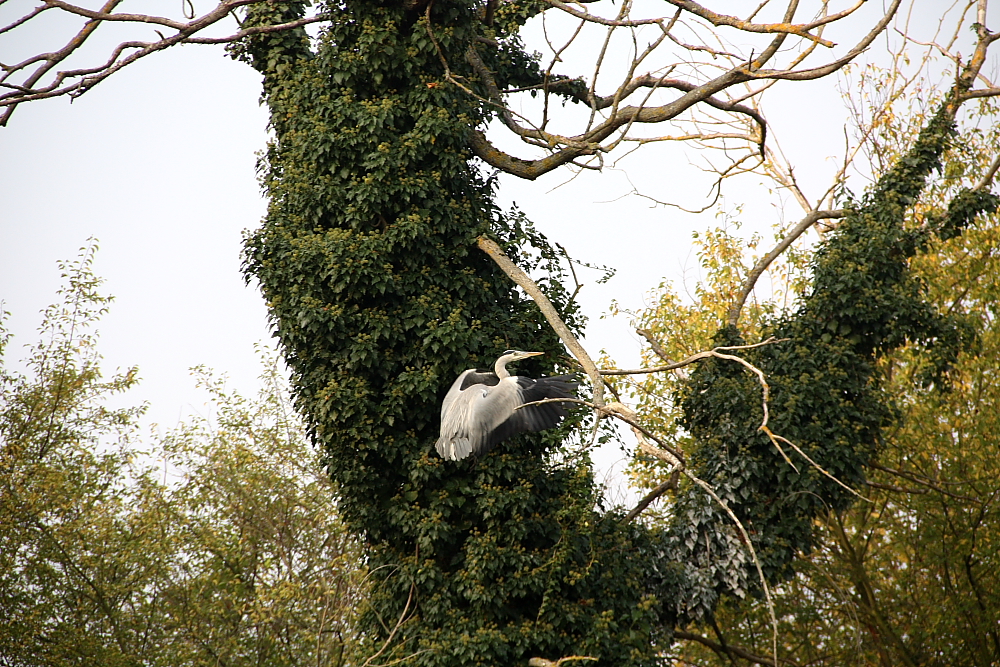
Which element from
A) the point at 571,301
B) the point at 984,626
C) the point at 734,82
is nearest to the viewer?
the point at 734,82

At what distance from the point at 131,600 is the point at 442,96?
24.5 ft

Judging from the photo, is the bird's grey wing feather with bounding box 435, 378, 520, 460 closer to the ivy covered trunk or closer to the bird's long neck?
the bird's long neck

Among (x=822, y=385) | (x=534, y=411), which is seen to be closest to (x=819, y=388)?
(x=822, y=385)

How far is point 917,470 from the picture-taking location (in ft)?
40.3

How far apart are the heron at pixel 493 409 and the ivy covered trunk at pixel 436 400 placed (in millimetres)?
525

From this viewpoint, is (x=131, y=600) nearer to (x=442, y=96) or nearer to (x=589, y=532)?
(x=589, y=532)

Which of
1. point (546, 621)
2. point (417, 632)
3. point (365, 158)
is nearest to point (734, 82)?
point (365, 158)

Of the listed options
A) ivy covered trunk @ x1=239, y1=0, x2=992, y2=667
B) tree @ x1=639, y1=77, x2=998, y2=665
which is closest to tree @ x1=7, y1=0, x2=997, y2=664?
ivy covered trunk @ x1=239, y1=0, x2=992, y2=667

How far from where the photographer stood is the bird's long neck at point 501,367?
266 inches

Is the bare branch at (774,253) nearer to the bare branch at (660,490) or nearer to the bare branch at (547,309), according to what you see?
the bare branch at (660,490)

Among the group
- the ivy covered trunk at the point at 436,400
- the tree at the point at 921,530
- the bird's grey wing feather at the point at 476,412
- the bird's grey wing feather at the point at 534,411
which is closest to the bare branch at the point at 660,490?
the ivy covered trunk at the point at 436,400

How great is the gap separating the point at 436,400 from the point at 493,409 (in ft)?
2.96

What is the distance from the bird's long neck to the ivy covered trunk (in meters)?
0.67

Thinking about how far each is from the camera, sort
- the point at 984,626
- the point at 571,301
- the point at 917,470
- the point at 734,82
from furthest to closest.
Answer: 1. the point at 917,470
2. the point at 984,626
3. the point at 571,301
4. the point at 734,82
